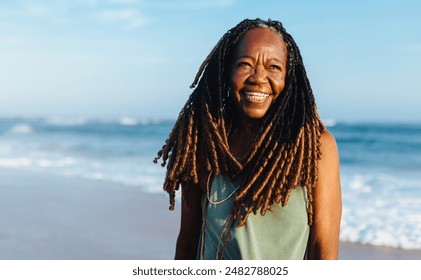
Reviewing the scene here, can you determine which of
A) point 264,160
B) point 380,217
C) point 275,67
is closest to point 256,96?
point 275,67

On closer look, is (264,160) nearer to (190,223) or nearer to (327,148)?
(327,148)

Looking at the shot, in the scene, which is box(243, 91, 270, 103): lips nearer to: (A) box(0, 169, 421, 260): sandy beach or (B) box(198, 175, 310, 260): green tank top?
(B) box(198, 175, 310, 260): green tank top

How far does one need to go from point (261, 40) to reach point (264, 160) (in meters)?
0.46

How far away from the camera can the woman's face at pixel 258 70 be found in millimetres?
2348

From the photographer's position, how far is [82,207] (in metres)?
8.83

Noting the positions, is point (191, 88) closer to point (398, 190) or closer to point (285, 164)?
point (285, 164)

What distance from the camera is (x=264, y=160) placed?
2.39m

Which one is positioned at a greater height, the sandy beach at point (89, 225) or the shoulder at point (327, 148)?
the shoulder at point (327, 148)

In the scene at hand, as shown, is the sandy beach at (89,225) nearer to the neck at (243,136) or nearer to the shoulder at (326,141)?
the neck at (243,136)

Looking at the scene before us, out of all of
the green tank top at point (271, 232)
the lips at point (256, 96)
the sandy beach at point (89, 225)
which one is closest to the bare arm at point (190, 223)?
the green tank top at point (271, 232)

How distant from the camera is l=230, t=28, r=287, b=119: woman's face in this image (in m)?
2.35

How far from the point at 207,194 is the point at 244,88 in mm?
451

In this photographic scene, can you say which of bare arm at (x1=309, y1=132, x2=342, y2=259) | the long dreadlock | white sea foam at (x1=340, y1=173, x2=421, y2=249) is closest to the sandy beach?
white sea foam at (x1=340, y1=173, x2=421, y2=249)
